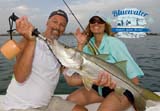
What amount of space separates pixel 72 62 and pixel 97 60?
1.23 feet

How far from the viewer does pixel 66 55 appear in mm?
3891

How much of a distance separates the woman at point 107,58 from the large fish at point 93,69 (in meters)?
0.35

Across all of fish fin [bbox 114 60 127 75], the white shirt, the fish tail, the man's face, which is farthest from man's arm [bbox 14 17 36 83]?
the fish tail

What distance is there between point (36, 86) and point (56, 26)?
1021mm

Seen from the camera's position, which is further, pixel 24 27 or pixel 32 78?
pixel 32 78

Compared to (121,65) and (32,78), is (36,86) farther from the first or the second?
(121,65)

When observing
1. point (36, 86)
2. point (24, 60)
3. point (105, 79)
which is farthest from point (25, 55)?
point (105, 79)

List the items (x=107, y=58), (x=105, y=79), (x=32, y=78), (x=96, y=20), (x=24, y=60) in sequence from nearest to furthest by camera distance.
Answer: (x=24, y=60) → (x=105, y=79) → (x=32, y=78) → (x=107, y=58) → (x=96, y=20)

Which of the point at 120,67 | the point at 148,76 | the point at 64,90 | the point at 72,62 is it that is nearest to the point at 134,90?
the point at 120,67

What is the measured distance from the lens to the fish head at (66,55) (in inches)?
150

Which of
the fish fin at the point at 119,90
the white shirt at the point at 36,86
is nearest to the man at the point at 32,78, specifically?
the white shirt at the point at 36,86

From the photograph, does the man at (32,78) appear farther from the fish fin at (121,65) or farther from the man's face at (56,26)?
the fish fin at (121,65)

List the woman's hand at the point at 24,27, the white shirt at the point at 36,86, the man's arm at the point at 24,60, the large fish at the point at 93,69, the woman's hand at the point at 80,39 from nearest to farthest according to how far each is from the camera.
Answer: the woman's hand at the point at 24,27 < the large fish at the point at 93,69 < the man's arm at the point at 24,60 < the white shirt at the point at 36,86 < the woman's hand at the point at 80,39

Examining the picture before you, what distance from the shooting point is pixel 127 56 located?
16.3 ft
